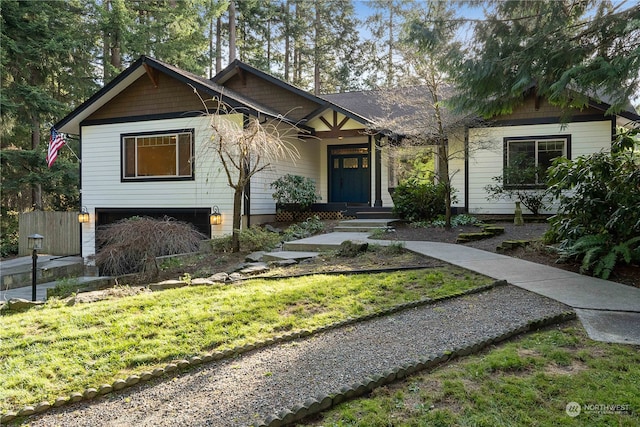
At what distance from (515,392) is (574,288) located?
2941 mm

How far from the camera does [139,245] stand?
7.53 meters

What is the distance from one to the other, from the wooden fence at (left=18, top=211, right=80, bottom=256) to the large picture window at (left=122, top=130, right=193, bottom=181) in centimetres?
273

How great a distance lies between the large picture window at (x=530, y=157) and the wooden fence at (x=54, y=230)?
45.0 feet

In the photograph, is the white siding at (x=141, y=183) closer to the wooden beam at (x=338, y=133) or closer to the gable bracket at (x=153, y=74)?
the gable bracket at (x=153, y=74)

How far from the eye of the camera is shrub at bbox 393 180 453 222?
11781 millimetres

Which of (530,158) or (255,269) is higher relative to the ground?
(530,158)

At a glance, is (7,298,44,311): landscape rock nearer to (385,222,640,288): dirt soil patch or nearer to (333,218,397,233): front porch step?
(385,222,640,288): dirt soil patch

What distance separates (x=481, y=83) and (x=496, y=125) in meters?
7.62

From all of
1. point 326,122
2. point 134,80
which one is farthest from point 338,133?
point 134,80

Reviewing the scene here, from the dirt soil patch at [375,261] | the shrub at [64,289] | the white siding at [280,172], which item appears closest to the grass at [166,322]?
the dirt soil patch at [375,261]

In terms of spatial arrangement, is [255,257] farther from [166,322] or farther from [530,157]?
[530,157]

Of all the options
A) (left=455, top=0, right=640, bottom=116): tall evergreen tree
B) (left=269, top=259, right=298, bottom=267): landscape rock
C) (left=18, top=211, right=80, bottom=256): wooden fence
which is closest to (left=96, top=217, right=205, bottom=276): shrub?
(left=269, top=259, right=298, bottom=267): landscape rock

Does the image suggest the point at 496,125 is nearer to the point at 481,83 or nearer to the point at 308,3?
the point at 481,83

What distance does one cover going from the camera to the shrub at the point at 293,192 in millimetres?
12680
